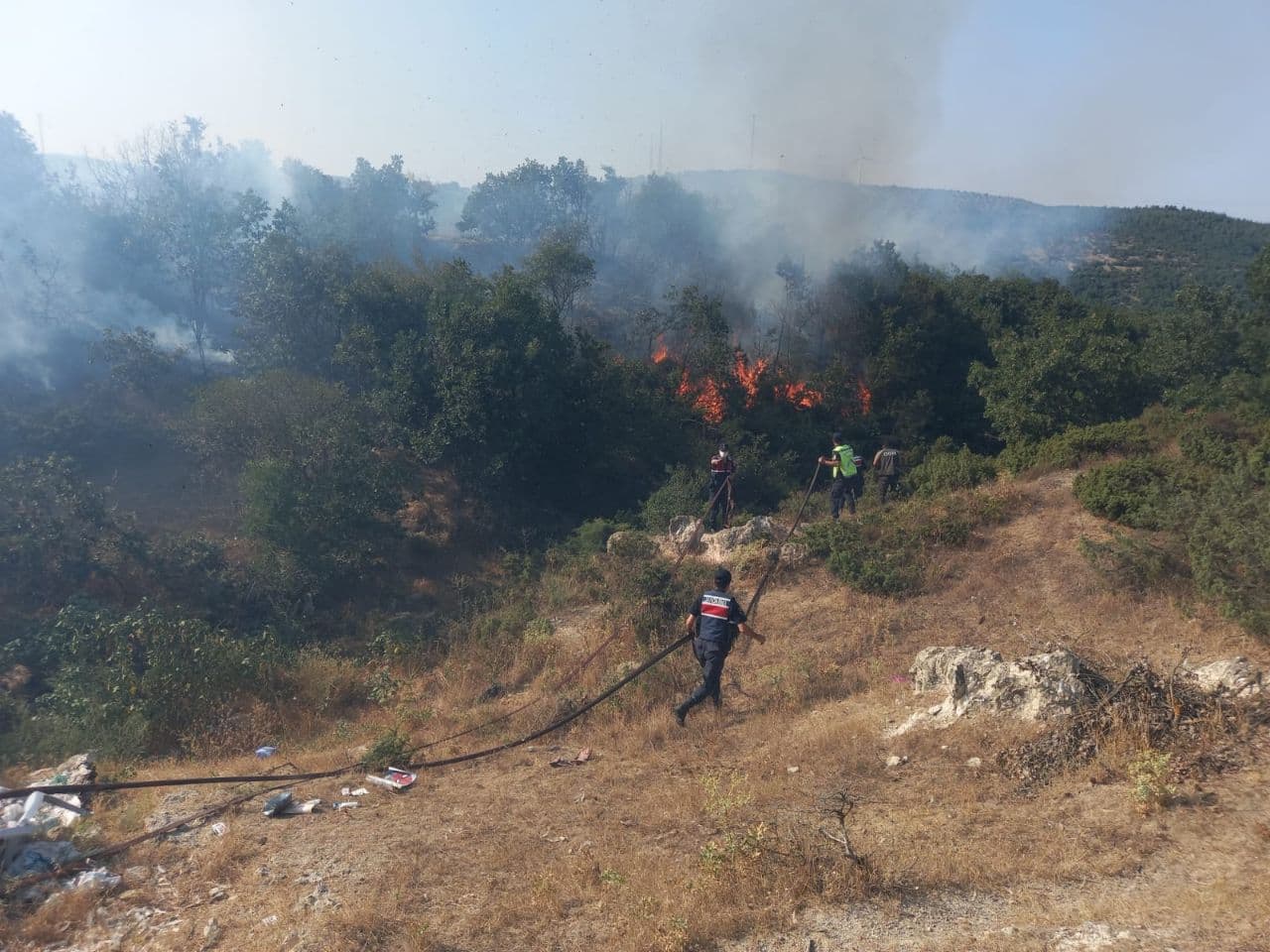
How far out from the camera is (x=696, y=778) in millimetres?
6238

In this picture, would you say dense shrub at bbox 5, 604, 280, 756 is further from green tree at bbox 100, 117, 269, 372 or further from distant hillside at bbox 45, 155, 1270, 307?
distant hillside at bbox 45, 155, 1270, 307

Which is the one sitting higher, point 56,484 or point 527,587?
point 56,484

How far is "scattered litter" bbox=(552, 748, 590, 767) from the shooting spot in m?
7.02

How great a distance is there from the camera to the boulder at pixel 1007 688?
19.8ft

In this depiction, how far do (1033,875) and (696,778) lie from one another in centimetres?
255

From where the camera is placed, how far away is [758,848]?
4.64 meters

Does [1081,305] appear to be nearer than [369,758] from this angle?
No

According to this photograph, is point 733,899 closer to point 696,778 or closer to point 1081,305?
point 696,778

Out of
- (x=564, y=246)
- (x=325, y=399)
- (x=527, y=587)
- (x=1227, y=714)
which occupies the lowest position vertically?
(x=527, y=587)

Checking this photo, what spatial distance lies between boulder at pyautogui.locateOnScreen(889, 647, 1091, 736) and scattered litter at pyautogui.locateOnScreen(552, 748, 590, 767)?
8.65ft

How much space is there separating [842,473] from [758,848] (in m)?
8.77

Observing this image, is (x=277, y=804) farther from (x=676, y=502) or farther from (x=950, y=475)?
(x=950, y=475)

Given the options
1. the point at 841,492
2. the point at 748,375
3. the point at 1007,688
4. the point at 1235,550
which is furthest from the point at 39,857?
the point at 748,375

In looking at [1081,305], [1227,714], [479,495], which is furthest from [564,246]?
[1227,714]
